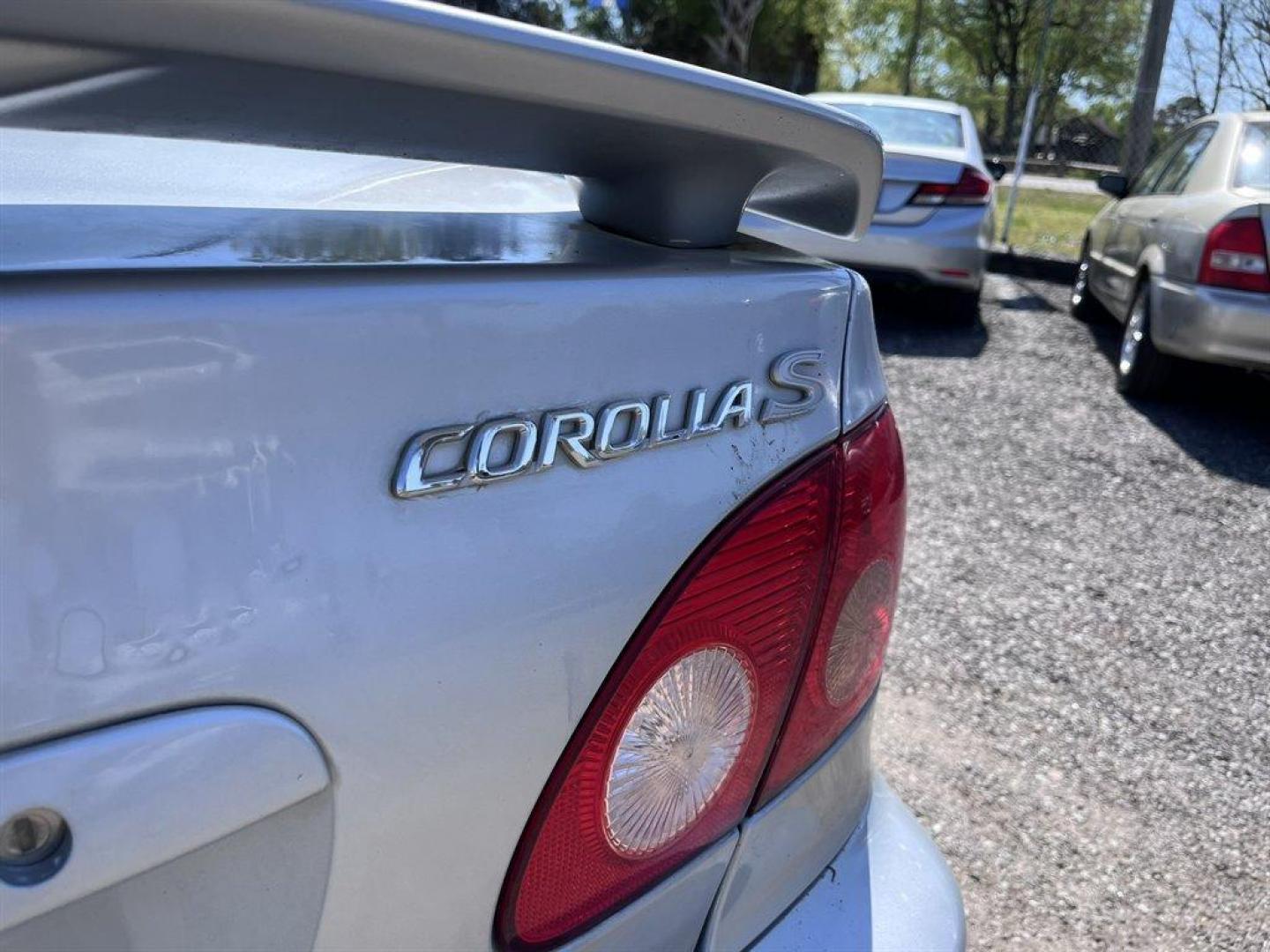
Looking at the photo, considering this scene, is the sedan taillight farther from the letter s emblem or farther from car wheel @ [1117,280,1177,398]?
car wheel @ [1117,280,1177,398]

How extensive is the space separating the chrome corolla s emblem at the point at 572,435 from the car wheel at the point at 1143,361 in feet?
18.0

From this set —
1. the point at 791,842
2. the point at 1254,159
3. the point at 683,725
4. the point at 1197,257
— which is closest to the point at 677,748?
the point at 683,725

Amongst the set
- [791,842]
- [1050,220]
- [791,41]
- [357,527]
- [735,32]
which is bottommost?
[1050,220]

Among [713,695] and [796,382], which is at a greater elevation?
[796,382]

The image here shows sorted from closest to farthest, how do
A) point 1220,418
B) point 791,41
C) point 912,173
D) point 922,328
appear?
1. point 1220,418
2. point 912,173
3. point 922,328
4. point 791,41

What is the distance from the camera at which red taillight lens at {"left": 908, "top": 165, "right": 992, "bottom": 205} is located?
7266 mm

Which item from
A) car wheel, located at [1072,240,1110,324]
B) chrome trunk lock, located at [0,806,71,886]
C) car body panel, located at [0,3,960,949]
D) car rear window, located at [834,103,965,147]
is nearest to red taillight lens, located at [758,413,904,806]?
car body panel, located at [0,3,960,949]

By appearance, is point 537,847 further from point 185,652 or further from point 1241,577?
point 1241,577

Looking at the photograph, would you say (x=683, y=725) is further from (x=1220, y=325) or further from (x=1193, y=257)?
(x=1193, y=257)

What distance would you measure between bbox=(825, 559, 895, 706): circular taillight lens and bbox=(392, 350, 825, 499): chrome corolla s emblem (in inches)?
8.7

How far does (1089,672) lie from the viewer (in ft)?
10.6

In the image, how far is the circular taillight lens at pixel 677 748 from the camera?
0.93 m

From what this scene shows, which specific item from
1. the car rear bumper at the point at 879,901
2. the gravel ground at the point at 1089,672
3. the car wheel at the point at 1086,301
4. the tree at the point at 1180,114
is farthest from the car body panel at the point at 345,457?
the tree at the point at 1180,114

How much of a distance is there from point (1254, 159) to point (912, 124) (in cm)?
297
